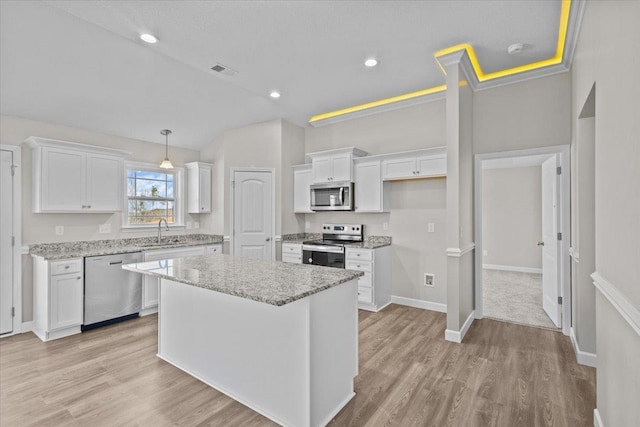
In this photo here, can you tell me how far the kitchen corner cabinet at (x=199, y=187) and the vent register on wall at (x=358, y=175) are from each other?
1.61 meters

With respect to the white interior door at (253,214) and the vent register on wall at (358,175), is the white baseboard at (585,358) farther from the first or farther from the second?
the white interior door at (253,214)

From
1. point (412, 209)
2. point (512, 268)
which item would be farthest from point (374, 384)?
point (512, 268)

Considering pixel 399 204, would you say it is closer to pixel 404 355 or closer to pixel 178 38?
pixel 404 355

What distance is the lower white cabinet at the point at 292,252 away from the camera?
15.8ft

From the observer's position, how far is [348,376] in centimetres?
222

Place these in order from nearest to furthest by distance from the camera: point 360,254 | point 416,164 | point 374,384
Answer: point 374,384, point 416,164, point 360,254

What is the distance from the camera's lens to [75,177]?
3.80 metres

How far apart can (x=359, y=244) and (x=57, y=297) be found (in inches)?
145

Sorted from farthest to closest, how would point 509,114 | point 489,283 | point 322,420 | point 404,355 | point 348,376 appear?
point 489,283 < point 509,114 < point 404,355 < point 348,376 < point 322,420

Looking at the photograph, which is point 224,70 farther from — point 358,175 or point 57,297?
point 57,297

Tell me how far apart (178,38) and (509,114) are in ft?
12.2

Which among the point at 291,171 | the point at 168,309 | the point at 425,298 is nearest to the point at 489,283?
the point at 425,298

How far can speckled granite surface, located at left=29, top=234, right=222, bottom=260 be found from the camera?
11.9 ft

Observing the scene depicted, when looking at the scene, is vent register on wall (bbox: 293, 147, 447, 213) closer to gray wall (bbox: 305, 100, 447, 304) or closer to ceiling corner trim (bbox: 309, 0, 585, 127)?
gray wall (bbox: 305, 100, 447, 304)
